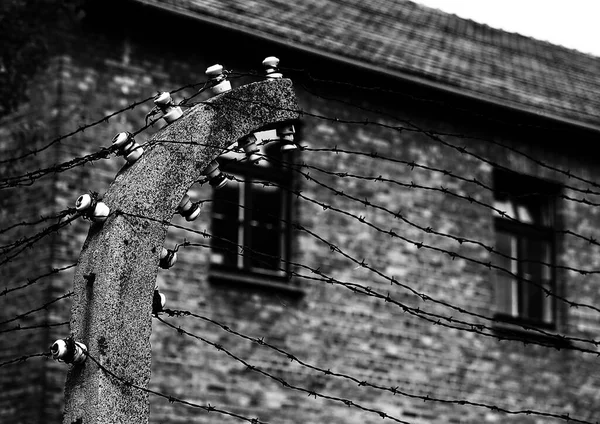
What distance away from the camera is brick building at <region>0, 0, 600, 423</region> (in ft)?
37.6

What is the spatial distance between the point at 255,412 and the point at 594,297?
5.02m

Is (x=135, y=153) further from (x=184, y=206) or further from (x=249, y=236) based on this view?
(x=249, y=236)

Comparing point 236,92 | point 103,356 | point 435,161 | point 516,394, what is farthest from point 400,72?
point 103,356

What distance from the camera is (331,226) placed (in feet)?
42.2

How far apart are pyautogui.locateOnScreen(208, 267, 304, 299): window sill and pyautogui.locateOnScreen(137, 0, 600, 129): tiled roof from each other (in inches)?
94.2

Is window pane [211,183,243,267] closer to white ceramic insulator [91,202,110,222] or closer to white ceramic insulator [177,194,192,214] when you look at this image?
white ceramic insulator [177,194,192,214]

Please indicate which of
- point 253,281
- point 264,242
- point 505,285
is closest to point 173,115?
point 253,281

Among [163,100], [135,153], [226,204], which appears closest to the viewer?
[135,153]

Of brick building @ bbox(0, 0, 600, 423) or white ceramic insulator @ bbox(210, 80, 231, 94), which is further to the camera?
brick building @ bbox(0, 0, 600, 423)

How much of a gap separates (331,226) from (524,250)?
301 centimetres

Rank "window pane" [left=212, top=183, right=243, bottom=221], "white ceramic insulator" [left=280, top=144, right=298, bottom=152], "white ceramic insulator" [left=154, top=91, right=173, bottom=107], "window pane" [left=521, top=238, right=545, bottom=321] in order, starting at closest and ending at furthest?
"white ceramic insulator" [left=154, top=91, right=173, bottom=107] → "white ceramic insulator" [left=280, top=144, right=298, bottom=152] → "window pane" [left=212, top=183, right=243, bottom=221] → "window pane" [left=521, top=238, right=545, bottom=321]

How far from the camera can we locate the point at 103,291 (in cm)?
446

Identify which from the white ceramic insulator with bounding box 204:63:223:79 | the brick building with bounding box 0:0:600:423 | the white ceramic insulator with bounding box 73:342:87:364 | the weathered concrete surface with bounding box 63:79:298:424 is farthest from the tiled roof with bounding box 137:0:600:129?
the white ceramic insulator with bounding box 73:342:87:364

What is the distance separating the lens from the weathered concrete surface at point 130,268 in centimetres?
440
